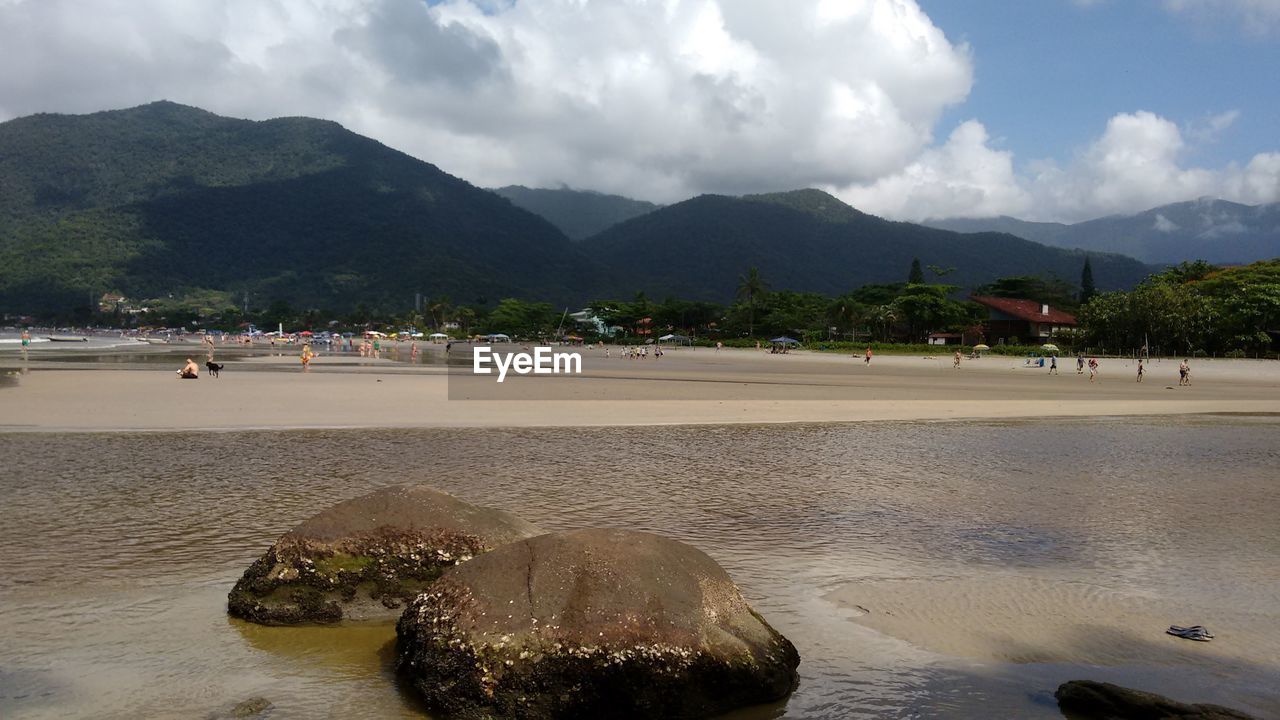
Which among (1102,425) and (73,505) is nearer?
(73,505)

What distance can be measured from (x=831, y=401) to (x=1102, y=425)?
8885 mm

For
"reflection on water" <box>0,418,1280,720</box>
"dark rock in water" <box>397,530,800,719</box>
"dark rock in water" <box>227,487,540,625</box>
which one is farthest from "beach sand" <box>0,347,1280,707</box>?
"dark rock in water" <box>227,487,540,625</box>

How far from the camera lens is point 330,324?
19400cm

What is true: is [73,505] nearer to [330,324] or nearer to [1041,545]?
[1041,545]

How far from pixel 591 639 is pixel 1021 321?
10818cm

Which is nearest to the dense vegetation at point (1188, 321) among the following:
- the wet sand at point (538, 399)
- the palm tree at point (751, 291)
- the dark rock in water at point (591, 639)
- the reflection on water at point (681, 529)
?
the wet sand at point (538, 399)

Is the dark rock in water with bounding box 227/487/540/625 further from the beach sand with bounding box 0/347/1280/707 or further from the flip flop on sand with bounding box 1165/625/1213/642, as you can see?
the flip flop on sand with bounding box 1165/625/1213/642

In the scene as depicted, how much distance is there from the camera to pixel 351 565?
6.52m

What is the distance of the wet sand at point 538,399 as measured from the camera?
70.0ft

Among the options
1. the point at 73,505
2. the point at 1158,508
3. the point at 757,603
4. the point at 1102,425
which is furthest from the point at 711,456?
the point at 1102,425

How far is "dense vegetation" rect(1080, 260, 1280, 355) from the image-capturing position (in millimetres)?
69375

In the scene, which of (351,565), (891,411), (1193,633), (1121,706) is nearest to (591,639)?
(351,565)

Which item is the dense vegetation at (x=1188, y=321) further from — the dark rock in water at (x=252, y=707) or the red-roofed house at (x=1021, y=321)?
the dark rock in water at (x=252, y=707)

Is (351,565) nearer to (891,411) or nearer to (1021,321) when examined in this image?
(891,411)
